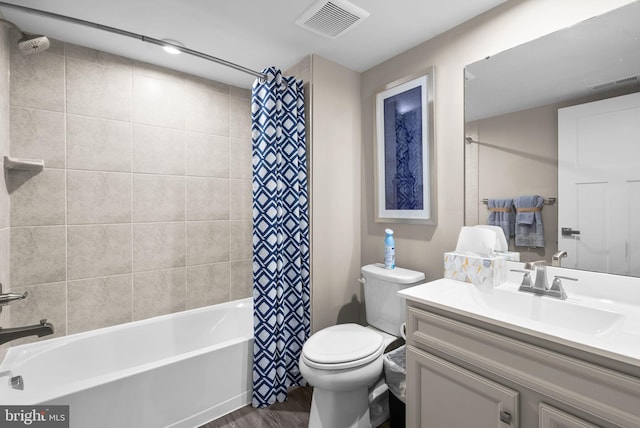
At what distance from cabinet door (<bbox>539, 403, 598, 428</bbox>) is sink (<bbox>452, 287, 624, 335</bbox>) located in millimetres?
249

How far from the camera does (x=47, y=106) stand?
5.74 ft

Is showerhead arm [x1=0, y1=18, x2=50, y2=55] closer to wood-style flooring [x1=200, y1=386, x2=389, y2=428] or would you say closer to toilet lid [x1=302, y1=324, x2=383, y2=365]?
toilet lid [x1=302, y1=324, x2=383, y2=365]

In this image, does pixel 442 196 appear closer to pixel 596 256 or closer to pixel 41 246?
pixel 596 256

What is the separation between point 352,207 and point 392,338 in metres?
0.98

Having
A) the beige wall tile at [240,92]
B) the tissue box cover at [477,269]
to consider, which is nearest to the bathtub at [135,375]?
the tissue box cover at [477,269]

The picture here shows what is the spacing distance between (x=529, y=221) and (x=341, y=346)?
1.15 m

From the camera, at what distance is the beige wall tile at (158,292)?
2066 mm

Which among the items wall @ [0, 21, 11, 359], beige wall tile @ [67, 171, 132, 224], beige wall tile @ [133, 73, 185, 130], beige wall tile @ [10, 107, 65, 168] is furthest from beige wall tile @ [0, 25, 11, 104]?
beige wall tile @ [133, 73, 185, 130]

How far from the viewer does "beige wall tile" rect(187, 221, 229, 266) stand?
2293 millimetres

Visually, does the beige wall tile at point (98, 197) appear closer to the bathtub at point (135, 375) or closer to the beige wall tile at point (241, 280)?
the bathtub at point (135, 375)

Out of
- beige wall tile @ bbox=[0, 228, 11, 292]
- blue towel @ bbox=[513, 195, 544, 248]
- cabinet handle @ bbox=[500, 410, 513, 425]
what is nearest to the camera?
cabinet handle @ bbox=[500, 410, 513, 425]

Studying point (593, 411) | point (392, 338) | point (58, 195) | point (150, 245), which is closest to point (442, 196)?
point (392, 338)

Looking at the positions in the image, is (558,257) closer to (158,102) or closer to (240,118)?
(240,118)

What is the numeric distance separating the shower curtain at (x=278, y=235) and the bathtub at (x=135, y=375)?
166 millimetres
